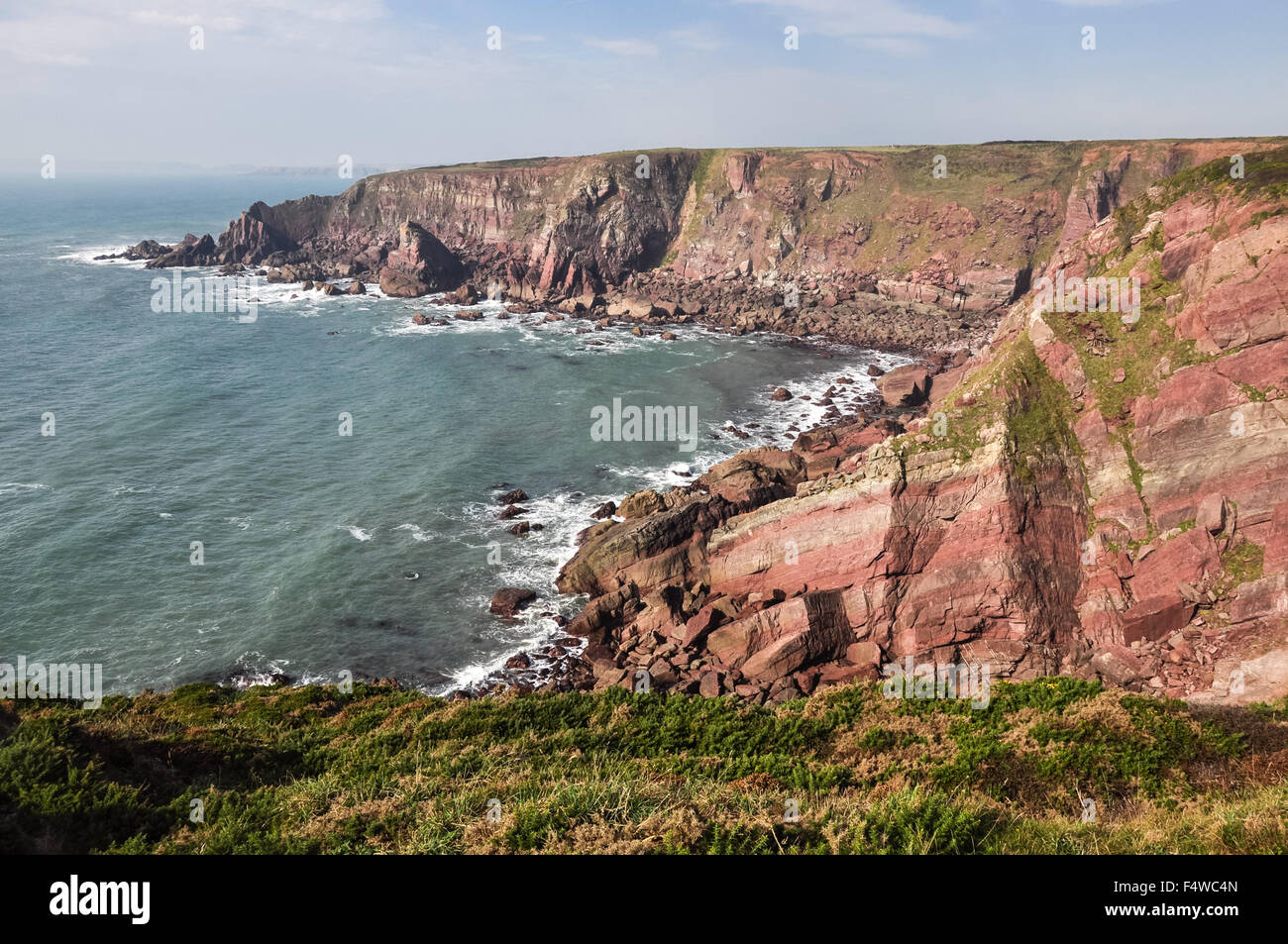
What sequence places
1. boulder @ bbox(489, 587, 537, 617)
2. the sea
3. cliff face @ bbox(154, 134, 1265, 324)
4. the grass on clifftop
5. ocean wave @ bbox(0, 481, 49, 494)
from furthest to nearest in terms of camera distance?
cliff face @ bbox(154, 134, 1265, 324)
ocean wave @ bbox(0, 481, 49, 494)
boulder @ bbox(489, 587, 537, 617)
the sea
the grass on clifftop

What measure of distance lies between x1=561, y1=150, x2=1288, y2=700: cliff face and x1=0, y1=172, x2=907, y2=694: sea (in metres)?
8.60

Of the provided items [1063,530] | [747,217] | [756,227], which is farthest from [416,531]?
[747,217]

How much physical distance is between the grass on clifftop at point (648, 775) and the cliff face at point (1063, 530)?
10781 mm

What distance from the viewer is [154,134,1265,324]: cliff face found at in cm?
9988

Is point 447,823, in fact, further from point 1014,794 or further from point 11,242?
point 11,242

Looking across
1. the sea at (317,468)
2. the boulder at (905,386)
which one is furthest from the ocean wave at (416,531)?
the boulder at (905,386)

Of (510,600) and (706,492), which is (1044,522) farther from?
(510,600)

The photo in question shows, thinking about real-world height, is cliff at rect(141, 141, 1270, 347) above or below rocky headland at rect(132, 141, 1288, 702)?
above

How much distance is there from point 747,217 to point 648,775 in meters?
118

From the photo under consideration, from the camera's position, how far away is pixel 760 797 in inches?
578

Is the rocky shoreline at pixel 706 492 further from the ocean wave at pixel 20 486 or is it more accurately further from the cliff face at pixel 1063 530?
the ocean wave at pixel 20 486

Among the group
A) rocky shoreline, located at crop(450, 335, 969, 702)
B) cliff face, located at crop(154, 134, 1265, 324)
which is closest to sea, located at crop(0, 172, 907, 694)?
rocky shoreline, located at crop(450, 335, 969, 702)

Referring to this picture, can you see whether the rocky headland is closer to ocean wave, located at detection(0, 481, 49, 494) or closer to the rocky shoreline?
the rocky shoreline

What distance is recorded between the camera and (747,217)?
12188cm
